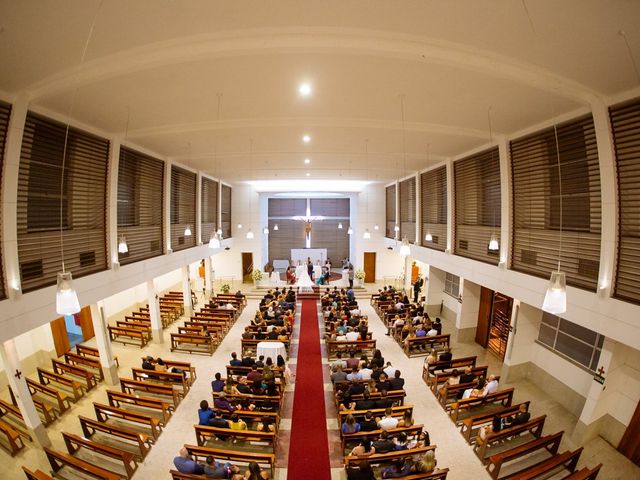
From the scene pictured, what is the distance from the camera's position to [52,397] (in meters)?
7.89

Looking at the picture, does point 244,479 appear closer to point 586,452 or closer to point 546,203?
point 586,452

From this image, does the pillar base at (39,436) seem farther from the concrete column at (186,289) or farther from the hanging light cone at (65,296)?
the concrete column at (186,289)

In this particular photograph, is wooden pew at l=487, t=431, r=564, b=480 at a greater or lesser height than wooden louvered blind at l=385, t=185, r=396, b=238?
lesser

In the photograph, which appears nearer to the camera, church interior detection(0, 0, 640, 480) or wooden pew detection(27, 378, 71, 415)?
church interior detection(0, 0, 640, 480)

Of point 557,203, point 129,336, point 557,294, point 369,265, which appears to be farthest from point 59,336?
point 369,265

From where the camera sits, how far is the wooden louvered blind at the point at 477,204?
8977 millimetres

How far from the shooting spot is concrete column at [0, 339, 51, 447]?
5.64 m

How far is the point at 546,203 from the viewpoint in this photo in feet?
23.2

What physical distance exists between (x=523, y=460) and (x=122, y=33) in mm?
10146

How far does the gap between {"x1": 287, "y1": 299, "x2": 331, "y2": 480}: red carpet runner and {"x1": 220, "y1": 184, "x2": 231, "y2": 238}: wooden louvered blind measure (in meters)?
11.3

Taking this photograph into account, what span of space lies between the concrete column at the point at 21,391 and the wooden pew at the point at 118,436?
2.31ft

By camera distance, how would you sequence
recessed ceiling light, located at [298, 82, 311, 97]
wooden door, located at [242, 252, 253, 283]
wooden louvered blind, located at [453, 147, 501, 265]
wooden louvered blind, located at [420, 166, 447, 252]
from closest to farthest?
recessed ceiling light, located at [298, 82, 311, 97] → wooden louvered blind, located at [453, 147, 501, 265] → wooden louvered blind, located at [420, 166, 447, 252] → wooden door, located at [242, 252, 253, 283]

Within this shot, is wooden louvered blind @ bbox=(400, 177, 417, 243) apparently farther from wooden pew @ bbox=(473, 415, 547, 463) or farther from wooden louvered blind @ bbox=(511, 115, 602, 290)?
wooden pew @ bbox=(473, 415, 547, 463)

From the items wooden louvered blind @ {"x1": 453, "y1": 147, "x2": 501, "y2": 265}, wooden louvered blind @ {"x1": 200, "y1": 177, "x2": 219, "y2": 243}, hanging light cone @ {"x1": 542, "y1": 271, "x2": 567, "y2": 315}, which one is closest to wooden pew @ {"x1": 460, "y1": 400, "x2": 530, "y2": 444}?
hanging light cone @ {"x1": 542, "y1": 271, "x2": 567, "y2": 315}
